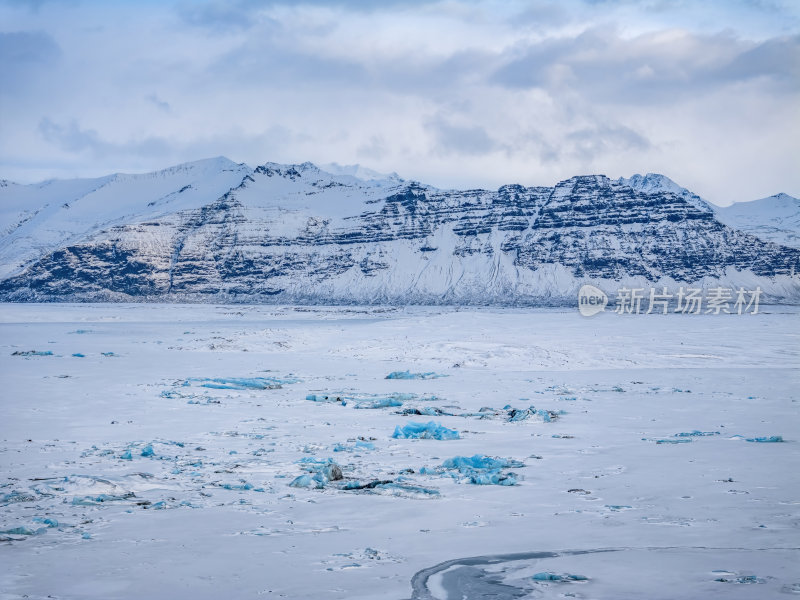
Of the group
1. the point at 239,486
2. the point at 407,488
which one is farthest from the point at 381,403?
the point at 239,486

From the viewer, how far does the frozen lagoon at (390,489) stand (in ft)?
33.0

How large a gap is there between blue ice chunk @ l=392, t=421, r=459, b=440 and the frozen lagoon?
0.34m

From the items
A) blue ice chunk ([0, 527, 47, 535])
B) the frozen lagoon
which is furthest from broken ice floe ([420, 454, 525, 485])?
blue ice chunk ([0, 527, 47, 535])

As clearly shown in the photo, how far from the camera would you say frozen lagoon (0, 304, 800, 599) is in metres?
10.1

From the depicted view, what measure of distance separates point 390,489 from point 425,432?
19.3ft

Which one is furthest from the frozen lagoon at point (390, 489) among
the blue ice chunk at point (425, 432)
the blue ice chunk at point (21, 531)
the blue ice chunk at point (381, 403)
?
the blue ice chunk at point (425, 432)

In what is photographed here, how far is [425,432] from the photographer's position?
20547 millimetres

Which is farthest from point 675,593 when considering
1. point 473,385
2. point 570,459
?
point 473,385

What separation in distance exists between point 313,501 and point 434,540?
10.1 ft

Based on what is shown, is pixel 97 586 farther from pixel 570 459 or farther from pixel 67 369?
pixel 67 369

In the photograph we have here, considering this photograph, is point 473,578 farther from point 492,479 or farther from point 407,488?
point 492,479

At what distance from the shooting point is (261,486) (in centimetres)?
1501

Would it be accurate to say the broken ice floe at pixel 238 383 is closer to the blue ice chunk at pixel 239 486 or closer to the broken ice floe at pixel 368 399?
the broken ice floe at pixel 368 399

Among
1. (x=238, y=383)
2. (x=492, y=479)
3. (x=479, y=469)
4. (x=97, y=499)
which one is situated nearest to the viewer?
(x=97, y=499)
